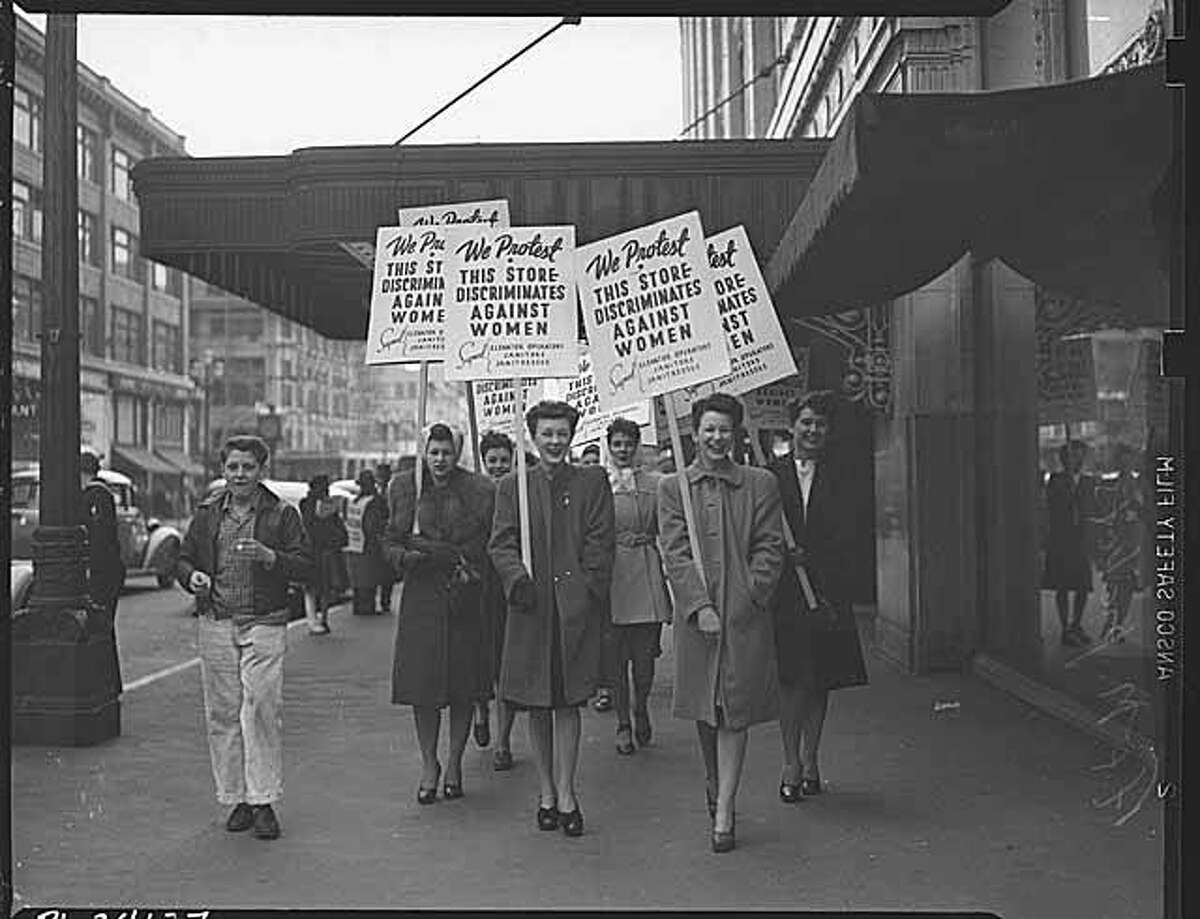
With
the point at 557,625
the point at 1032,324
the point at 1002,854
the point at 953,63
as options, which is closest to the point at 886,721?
the point at 1002,854

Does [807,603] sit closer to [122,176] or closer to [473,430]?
[473,430]

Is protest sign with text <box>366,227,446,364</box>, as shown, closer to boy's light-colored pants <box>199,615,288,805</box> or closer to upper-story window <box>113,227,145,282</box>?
upper-story window <box>113,227,145,282</box>

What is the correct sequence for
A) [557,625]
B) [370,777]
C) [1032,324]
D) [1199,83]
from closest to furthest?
[1199,83], [370,777], [557,625], [1032,324]

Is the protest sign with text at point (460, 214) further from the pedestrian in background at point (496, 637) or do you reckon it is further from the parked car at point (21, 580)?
the parked car at point (21, 580)

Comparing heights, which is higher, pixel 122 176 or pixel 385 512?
pixel 122 176

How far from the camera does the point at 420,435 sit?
514cm

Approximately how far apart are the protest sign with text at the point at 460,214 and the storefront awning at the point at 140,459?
3.91 ft

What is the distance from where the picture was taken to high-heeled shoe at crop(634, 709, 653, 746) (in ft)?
18.1

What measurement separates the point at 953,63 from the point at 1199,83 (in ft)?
6.26

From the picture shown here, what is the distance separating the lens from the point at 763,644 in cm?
514

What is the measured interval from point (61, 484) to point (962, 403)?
3.32m

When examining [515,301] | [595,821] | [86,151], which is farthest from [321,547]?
[86,151]

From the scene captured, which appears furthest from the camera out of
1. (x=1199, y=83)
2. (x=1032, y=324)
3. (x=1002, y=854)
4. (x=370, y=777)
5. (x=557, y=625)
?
Result: (x=1032, y=324)

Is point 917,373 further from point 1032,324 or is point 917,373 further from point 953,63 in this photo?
point 953,63
